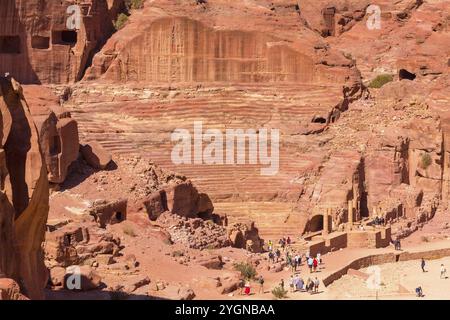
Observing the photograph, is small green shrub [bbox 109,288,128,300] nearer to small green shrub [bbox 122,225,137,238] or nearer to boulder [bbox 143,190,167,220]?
small green shrub [bbox 122,225,137,238]

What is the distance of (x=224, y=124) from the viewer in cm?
5794

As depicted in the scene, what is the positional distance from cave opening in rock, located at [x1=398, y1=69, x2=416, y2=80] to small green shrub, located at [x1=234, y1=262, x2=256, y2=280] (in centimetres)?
2903

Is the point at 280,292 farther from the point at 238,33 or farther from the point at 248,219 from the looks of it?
the point at 238,33

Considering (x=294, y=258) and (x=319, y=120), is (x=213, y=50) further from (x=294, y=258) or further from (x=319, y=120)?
(x=294, y=258)

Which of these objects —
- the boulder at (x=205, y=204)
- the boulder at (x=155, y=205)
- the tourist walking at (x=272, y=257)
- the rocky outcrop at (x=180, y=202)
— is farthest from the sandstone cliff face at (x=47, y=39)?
the tourist walking at (x=272, y=257)

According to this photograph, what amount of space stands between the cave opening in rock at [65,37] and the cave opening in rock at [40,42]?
349 millimetres

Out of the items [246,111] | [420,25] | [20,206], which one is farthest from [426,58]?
[20,206]

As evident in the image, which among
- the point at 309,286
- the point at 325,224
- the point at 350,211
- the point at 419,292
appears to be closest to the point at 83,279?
the point at 309,286

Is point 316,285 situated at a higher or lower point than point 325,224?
higher

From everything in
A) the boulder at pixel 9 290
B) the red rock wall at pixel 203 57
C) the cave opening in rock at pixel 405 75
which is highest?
the red rock wall at pixel 203 57

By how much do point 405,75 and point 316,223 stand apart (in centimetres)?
1793

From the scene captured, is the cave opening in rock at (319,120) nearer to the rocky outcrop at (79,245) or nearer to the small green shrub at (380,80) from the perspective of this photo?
the small green shrub at (380,80)

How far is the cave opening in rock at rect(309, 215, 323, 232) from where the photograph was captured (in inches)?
2114

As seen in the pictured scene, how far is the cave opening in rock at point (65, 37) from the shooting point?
59562 mm
